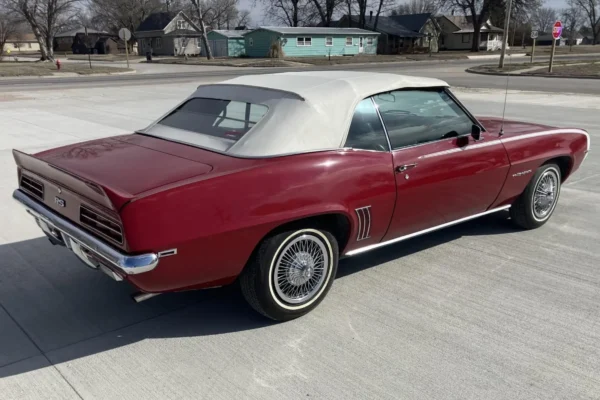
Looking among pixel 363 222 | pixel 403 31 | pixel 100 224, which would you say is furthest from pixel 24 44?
pixel 363 222

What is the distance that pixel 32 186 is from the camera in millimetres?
3652

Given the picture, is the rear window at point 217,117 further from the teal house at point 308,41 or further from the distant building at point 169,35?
the distant building at point 169,35

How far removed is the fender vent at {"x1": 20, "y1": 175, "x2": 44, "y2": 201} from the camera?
3.52 meters

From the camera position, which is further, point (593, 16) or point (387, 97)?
point (593, 16)

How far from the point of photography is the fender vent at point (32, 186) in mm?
3516

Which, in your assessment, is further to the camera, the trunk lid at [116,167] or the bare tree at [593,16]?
the bare tree at [593,16]

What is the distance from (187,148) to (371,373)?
1828 mm

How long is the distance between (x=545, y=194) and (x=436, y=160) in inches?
63.6

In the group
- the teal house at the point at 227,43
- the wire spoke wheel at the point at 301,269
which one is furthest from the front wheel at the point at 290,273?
the teal house at the point at 227,43

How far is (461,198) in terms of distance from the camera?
416 centimetres

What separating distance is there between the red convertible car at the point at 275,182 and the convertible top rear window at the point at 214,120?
14mm

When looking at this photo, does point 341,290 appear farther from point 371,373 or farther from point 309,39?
point 309,39

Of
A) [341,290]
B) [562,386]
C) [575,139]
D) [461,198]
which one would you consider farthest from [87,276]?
[575,139]

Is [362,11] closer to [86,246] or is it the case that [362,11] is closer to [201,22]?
[201,22]
